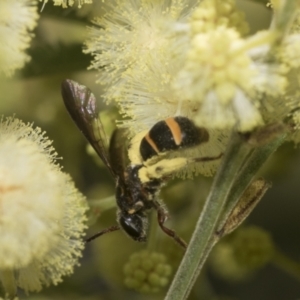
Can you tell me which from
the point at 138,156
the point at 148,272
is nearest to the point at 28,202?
the point at 138,156

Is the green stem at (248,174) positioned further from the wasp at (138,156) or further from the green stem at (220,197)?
the wasp at (138,156)

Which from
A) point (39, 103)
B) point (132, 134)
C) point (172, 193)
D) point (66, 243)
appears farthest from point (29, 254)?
point (39, 103)

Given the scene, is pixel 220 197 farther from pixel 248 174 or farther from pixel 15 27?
pixel 15 27

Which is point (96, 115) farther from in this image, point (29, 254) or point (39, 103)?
point (39, 103)

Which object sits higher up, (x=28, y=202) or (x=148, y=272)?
(x=28, y=202)

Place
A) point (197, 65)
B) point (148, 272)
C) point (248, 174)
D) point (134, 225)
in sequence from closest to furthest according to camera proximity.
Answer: point (197, 65), point (248, 174), point (134, 225), point (148, 272)

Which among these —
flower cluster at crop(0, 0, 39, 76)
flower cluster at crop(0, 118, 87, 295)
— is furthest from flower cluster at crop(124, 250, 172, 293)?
flower cluster at crop(0, 0, 39, 76)
